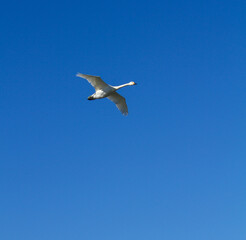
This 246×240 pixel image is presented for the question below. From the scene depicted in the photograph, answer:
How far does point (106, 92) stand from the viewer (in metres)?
69.2

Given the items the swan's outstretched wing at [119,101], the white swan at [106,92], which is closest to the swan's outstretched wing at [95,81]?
the white swan at [106,92]

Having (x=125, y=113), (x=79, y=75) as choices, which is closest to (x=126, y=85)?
(x=125, y=113)

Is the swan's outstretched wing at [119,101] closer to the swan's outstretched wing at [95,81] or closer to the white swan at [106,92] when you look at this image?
the white swan at [106,92]

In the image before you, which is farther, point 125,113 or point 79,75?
point 125,113

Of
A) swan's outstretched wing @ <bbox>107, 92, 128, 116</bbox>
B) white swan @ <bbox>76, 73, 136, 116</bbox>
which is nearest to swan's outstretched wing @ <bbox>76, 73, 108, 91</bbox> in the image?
white swan @ <bbox>76, 73, 136, 116</bbox>

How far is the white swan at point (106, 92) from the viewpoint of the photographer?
6731cm

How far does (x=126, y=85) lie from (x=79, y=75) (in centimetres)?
820

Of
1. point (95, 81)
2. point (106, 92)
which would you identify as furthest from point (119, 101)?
point (95, 81)

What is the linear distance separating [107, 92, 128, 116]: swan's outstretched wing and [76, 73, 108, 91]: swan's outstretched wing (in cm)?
339

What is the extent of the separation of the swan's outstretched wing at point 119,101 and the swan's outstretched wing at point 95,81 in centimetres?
339

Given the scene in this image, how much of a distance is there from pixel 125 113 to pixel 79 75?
10162 mm

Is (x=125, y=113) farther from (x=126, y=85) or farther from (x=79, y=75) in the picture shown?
(x=79, y=75)

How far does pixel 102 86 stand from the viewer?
226 feet

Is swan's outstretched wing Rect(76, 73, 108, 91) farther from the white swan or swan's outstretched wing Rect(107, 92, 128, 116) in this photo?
swan's outstretched wing Rect(107, 92, 128, 116)
